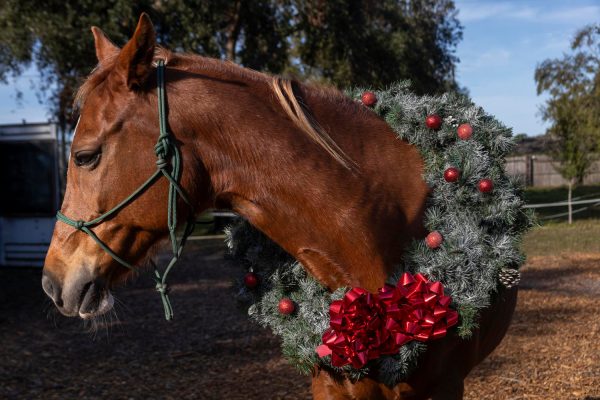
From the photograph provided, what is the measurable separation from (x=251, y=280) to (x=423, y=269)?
76 cm

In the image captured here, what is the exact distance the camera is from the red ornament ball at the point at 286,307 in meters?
2.51

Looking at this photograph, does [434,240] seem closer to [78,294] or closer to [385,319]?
[385,319]

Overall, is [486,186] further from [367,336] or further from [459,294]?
[367,336]

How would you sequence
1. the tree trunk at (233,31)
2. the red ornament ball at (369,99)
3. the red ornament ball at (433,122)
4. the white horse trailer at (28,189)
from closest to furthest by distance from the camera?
the red ornament ball at (433,122) < the red ornament ball at (369,99) < the white horse trailer at (28,189) < the tree trunk at (233,31)

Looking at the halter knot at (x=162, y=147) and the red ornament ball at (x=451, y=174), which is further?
the red ornament ball at (x=451, y=174)

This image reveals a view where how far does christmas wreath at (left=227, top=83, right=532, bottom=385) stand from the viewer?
2.30 m

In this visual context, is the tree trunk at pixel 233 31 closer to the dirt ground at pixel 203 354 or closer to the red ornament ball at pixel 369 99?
the dirt ground at pixel 203 354

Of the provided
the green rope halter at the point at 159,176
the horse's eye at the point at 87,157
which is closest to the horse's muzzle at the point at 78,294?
the green rope halter at the point at 159,176

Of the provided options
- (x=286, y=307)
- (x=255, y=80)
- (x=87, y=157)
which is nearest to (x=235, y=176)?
(x=255, y=80)

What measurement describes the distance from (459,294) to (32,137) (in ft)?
33.1

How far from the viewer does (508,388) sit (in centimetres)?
534

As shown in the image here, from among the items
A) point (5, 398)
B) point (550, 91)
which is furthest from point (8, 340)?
point (550, 91)

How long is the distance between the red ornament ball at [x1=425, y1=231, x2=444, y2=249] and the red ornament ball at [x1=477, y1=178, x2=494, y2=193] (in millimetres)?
299

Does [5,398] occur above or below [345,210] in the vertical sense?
below
